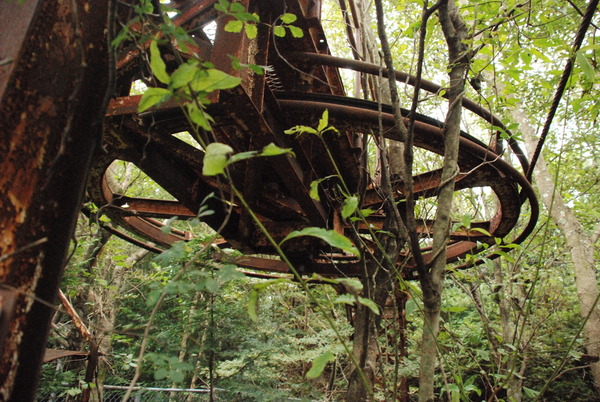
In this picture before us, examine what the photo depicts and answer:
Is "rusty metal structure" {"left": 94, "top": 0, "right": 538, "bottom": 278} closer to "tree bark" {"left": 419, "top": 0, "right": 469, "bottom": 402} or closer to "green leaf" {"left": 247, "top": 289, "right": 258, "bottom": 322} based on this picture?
"tree bark" {"left": 419, "top": 0, "right": 469, "bottom": 402}

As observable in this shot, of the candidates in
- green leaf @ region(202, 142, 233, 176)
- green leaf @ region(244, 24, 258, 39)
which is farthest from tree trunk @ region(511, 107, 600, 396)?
green leaf @ region(202, 142, 233, 176)

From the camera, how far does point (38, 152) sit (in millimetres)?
736

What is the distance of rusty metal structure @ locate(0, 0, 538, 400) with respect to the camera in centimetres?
69

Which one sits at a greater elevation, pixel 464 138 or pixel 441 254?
pixel 464 138

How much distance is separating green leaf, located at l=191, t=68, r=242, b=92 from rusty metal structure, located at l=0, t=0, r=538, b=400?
0.20m

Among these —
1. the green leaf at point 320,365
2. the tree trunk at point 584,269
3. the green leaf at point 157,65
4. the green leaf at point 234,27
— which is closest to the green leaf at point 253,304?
the green leaf at point 320,365

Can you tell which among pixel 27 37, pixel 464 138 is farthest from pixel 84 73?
pixel 464 138

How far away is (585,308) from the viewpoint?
7.41m

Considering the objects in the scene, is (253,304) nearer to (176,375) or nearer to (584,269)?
(176,375)

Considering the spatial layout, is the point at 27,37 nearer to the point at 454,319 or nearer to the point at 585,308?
the point at 585,308

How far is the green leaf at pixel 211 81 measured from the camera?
83 centimetres

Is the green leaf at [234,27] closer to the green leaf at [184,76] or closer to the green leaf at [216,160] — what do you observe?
the green leaf at [184,76]

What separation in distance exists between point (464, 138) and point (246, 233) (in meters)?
Answer: 2.08

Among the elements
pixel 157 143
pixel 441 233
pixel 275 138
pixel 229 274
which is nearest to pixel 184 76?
pixel 229 274
